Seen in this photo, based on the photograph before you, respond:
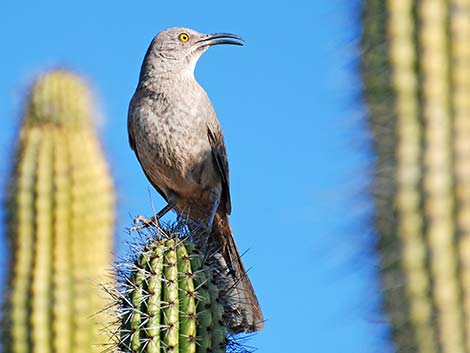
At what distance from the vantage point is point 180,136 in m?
6.89

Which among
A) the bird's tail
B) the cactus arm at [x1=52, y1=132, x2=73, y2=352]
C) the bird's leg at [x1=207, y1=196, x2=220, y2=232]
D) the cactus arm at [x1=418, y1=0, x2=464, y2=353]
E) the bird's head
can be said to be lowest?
the cactus arm at [x1=418, y1=0, x2=464, y2=353]

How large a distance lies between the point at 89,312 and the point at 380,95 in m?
3.78

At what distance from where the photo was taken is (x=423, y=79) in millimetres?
2223

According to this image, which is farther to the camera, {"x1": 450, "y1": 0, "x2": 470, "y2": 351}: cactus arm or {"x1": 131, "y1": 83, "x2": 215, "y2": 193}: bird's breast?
{"x1": 131, "y1": 83, "x2": 215, "y2": 193}: bird's breast

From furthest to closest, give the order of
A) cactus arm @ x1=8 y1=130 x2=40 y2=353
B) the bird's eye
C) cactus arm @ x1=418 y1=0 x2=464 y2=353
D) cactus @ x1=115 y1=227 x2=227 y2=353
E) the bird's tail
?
the bird's eye < cactus arm @ x1=8 y1=130 x2=40 y2=353 < the bird's tail < cactus @ x1=115 y1=227 x2=227 y2=353 < cactus arm @ x1=418 y1=0 x2=464 y2=353

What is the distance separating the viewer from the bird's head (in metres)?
7.38

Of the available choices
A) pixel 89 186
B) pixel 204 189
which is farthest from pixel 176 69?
pixel 89 186

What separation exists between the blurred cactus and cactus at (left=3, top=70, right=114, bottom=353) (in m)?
3.42

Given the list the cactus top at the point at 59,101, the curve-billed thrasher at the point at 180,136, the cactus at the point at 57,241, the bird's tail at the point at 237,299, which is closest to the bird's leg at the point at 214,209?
the curve-billed thrasher at the point at 180,136

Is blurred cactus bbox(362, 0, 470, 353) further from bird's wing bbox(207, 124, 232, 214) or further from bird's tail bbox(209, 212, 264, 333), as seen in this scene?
bird's wing bbox(207, 124, 232, 214)

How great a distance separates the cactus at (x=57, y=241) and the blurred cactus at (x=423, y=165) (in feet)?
11.2

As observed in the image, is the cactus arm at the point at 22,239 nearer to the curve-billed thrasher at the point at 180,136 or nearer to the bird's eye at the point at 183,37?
the curve-billed thrasher at the point at 180,136

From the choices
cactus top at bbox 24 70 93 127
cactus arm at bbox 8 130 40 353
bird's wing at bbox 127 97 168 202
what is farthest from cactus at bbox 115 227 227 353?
bird's wing at bbox 127 97 168 202

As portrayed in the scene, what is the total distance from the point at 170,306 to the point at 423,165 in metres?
1.89
